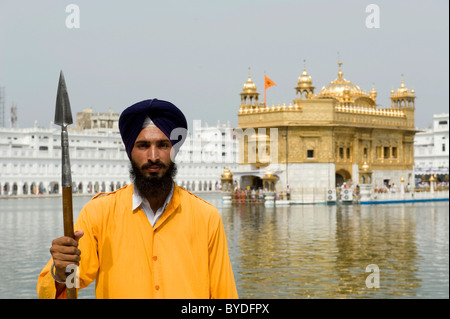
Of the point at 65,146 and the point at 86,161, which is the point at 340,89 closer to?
the point at 86,161

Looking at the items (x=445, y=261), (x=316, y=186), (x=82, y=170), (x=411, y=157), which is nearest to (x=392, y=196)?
(x=316, y=186)

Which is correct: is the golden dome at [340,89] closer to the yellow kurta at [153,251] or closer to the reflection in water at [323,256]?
the reflection in water at [323,256]

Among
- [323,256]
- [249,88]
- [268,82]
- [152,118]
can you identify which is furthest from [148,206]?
[249,88]

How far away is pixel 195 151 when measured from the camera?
3027 inches

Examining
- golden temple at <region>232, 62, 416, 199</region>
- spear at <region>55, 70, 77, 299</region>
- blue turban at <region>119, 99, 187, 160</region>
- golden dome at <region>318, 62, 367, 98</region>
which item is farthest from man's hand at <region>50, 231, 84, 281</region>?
golden dome at <region>318, 62, 367, 98</region>

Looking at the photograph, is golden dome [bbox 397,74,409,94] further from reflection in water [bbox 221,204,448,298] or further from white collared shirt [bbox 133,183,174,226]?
white collared shirt [bbox 133,183,174,226]

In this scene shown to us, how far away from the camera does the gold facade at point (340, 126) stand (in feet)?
131

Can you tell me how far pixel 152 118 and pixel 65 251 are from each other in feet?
1.84

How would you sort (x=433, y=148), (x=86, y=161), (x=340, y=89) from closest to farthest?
(x=340, y=89) → (x=86, y=161) → (x=433, y=148)

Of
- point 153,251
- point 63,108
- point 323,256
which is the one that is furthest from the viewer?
point 323,256

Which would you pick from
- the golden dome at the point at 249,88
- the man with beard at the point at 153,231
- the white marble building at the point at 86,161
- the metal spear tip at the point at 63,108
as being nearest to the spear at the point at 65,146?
the metal spear tip at the point at 63,108

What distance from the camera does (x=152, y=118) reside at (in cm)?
254
